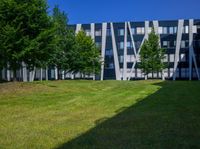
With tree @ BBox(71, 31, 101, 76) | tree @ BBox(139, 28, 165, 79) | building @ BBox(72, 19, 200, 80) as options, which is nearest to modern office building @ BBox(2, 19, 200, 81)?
building @ BBox(72, 19, 200, 80)

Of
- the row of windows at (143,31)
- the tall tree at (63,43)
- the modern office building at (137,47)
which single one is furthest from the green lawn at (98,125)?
the row of windows at (143,31)

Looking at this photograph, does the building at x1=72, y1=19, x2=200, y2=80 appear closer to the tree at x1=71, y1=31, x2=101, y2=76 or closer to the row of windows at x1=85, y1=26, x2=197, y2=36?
the row of windows at x1=85, y1=26, x2=197, y2=36

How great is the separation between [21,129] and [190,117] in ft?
16.2

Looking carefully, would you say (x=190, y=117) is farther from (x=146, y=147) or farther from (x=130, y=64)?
(x=130, y=64)

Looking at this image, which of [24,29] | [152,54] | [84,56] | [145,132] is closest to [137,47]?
[152,54]

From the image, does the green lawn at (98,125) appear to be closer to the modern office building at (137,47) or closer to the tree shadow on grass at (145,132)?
the tree shadow on grass at (145,132)

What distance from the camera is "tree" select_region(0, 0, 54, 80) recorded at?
2616 centimetres

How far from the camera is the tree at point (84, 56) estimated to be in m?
52.2

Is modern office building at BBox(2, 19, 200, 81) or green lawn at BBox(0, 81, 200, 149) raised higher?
modern office building at BBox(2, 19, 200, 81)

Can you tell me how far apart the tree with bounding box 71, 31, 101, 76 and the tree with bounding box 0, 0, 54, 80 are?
2294cm

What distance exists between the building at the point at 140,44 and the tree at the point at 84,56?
30.8 meters

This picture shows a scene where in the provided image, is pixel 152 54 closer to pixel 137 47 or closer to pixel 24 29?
pixel 137 47

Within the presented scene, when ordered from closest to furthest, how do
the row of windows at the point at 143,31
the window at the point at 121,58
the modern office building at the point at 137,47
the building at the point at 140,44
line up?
the modern office building at the point at 137,47 → the building at the point at 140,44 → the row of windows at the point at 143,31 → the window at the point at 121,58

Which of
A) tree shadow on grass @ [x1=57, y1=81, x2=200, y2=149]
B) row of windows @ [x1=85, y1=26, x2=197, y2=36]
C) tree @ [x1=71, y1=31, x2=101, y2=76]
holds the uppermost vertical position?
row of windows @ [x1=85, y1=26, x2=197, y2=36]
